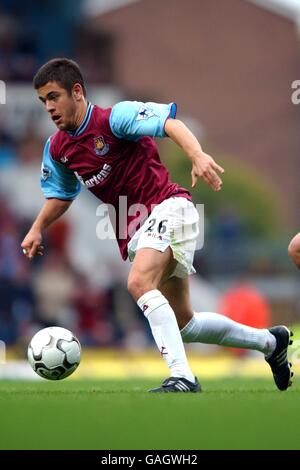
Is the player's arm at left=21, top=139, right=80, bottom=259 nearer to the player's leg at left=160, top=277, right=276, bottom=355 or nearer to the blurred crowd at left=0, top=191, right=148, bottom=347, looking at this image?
the player's leg at left=160, top=277, right=276, bottom=355

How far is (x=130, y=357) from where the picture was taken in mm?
16750

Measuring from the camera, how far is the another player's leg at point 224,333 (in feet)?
22.9

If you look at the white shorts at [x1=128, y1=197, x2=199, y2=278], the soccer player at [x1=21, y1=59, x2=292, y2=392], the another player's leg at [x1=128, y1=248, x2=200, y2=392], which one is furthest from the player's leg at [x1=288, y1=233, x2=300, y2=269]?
the another player's leg at [x1=128, y1=248, x2=200, y2=392]

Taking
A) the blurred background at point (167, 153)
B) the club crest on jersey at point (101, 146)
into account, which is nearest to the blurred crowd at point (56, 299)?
the blurred background at point (167, 153)

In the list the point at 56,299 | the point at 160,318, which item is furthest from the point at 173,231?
the point at 56,299

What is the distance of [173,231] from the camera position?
259 inches

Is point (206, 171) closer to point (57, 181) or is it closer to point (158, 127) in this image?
point (158, 127)

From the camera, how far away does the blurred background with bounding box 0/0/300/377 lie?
18312mm

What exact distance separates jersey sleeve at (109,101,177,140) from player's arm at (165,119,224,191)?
7 centimetres

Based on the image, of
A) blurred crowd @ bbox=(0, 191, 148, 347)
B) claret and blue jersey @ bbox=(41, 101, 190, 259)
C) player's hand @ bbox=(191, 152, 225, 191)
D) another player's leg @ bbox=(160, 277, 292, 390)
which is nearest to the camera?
player's hand @ bbox=(191, 152, 225, 191)

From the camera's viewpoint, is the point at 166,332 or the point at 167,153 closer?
the point at 166,332

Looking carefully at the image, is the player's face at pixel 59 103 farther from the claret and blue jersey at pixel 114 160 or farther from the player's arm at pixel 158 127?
the player's arm at pixel 158 127

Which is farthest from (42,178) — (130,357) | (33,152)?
(33,152)

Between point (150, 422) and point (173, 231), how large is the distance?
1824 mm
